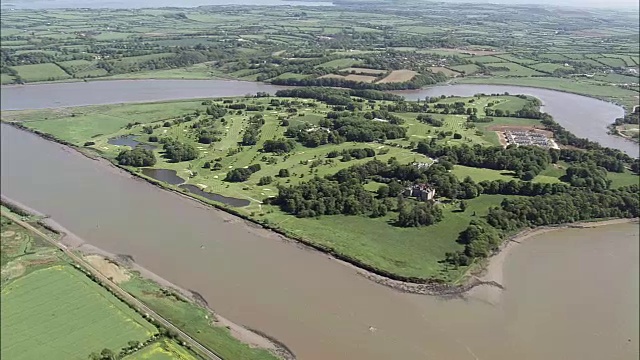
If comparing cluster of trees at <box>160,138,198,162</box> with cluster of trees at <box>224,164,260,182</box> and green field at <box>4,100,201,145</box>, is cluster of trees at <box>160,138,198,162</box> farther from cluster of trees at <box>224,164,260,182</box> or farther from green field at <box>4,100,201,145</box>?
green field at <box>4,100,201,145</box>

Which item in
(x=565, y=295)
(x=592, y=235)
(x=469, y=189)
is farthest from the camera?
(x=469, y=189)

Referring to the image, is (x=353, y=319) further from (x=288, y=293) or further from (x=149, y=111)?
(x=149, y=111)

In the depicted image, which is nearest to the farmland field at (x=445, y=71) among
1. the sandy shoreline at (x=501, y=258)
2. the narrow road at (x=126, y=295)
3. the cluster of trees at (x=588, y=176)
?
the cluster of trees at (x=588, y=176)

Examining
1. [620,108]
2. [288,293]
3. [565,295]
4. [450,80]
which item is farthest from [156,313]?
[450,80]

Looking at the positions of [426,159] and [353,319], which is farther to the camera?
[426,159]

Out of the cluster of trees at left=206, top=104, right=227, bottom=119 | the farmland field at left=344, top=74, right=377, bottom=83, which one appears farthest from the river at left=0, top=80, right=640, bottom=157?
the cluster of trees at left=206, top=104, right=227, bottom=119

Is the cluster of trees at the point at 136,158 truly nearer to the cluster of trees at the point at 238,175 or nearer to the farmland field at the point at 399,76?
the cluster of trees at the point at 238,175

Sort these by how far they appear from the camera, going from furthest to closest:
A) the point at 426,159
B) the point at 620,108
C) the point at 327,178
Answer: the point at 620,108 → the point at 426,159 → the point at 327,178

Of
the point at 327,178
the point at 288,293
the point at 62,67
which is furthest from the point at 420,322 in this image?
the point at 62,67
